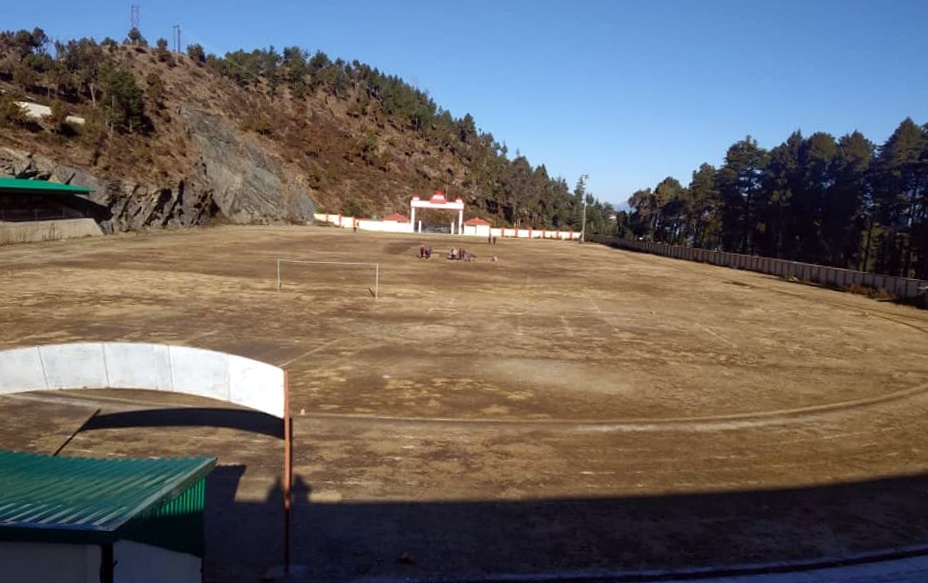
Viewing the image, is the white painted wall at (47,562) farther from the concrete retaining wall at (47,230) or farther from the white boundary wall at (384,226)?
the white boundary wall at (384,226)

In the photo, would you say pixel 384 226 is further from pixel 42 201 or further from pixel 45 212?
pixel 45 212

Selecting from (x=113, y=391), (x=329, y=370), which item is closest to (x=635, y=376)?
(x=329, y=370)

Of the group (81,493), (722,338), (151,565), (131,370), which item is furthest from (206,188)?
(151,565)

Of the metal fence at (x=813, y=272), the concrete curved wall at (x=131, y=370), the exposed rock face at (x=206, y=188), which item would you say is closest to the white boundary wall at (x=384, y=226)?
the exposed rock face at (x=206, y=188)

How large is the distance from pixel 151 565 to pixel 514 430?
8.20 m

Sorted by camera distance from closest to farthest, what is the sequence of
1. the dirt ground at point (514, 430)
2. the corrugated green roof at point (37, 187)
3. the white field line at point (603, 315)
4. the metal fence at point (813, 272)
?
the dirt ground at point (514, 430) → the white field line at point (603, 315) → the metal fence at point (813, 272) → the corrugated green roof at point (37, 187)

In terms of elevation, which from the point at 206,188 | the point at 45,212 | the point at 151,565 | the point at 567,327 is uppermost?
the point at 206,188

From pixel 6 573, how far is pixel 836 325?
30.4 meters

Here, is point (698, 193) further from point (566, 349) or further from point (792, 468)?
point (792, 468)

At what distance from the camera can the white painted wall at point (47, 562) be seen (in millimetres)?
4137

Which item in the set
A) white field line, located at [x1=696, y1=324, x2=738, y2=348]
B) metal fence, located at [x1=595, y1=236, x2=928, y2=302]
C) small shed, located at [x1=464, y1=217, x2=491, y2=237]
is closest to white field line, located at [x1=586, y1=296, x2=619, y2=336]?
white field line, located at [x1=696, y1=324, x2=738, y2=348]

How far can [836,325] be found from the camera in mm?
27844

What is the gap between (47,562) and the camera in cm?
414

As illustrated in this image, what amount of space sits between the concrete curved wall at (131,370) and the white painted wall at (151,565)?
8.57 feet
